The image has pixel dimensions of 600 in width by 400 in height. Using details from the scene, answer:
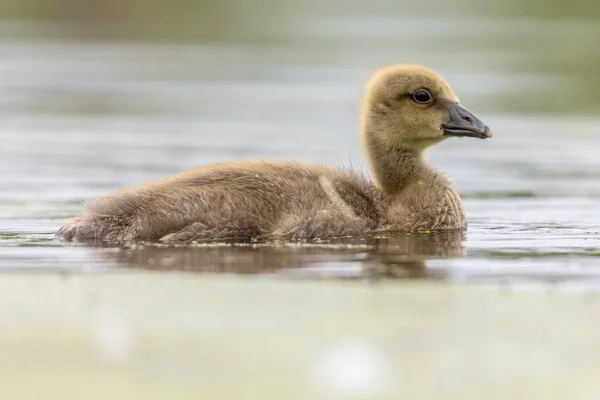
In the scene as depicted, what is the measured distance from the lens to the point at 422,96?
9.88m

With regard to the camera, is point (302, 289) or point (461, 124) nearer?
point (302, 289)

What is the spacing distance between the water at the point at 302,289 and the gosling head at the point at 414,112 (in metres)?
0.74

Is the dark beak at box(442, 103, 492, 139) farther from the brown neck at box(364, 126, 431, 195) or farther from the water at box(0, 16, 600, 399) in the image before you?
the water at box(0, 16, 600, 399)

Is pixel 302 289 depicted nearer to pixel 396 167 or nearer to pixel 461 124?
pixel 396 167

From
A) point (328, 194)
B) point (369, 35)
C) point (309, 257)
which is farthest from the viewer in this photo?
point (369, 35)

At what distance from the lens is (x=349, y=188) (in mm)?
9312

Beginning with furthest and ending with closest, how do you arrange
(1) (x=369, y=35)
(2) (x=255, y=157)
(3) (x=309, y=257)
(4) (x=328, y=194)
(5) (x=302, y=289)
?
(1) (x=369, y=35) → (2) (x=255, y=157) → (4) (x=328, y=194) → (3) (x=309, y=257) → (5) (x=302, y=289)

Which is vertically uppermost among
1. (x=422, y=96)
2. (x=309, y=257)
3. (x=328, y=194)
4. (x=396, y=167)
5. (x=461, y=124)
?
(x=422, y=96)

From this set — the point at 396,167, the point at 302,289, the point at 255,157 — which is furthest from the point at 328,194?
the point at 255,157

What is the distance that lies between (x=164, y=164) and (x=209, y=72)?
45.9 feet

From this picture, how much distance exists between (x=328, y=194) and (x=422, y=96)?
4.09ft

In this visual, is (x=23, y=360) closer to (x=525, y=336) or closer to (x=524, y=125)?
(x=525, y=336)

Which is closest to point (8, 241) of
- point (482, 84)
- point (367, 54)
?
point (482, 84)

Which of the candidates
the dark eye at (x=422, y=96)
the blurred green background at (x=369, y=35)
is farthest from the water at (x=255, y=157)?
the blurred green background at (x=369, y=35)
